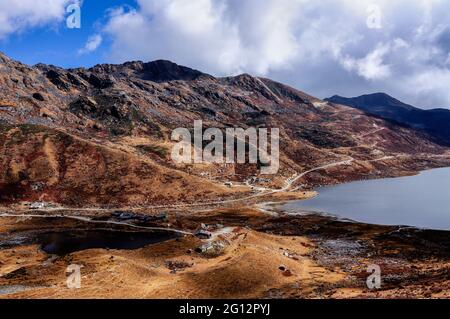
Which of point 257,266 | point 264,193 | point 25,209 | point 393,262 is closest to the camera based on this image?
point 257,266

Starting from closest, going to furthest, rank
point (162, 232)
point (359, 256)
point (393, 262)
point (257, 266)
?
point (257, 266)
point (393, 262)
point (359, 256)
point (162, 232)

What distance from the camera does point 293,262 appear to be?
3329 inches

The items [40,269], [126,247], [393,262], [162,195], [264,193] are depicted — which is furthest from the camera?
[264,193]

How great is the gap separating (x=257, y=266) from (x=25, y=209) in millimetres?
116523

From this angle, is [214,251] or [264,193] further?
[264,193]

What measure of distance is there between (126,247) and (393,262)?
61.1m
